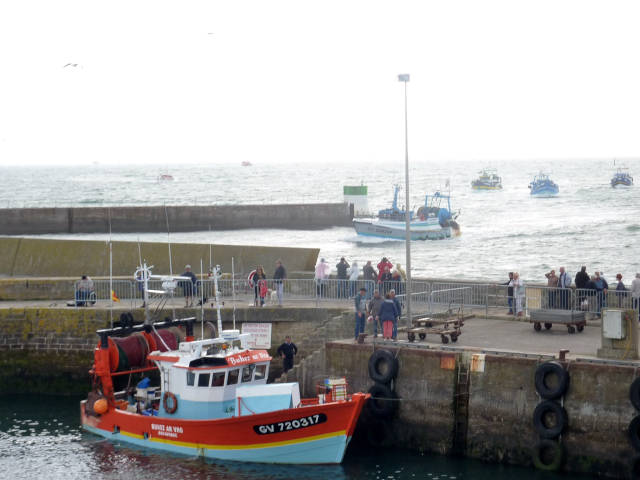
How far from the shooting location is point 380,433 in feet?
64.7

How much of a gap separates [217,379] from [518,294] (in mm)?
8688

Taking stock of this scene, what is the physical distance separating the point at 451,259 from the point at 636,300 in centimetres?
4181

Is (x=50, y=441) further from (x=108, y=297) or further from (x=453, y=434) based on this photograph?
(x=453, y=434)

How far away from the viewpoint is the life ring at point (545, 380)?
1739 centimetres

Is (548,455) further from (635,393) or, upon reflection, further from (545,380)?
(635,393)

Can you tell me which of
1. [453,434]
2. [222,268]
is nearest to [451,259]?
[222,268]

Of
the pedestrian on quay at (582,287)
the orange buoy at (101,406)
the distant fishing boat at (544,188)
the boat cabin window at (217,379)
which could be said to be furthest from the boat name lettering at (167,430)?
the distant fishing boat at (544,188)

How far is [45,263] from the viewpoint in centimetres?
3195

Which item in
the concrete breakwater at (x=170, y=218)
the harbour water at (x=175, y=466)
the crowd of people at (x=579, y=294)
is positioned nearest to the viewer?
the harbour water at (x=175, y=466)

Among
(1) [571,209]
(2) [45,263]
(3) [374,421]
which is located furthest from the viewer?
(1) [571,209]

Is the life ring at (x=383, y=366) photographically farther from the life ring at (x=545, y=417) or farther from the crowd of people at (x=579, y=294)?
the crowd of people at (x=579, y=294)

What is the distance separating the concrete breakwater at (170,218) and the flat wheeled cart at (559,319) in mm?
52028

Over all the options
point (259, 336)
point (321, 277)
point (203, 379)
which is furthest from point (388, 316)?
point (321, 277)

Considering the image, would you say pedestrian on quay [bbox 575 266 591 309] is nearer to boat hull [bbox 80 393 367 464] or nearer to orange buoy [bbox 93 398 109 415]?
boat hull [bbox 80 393 367 464]
